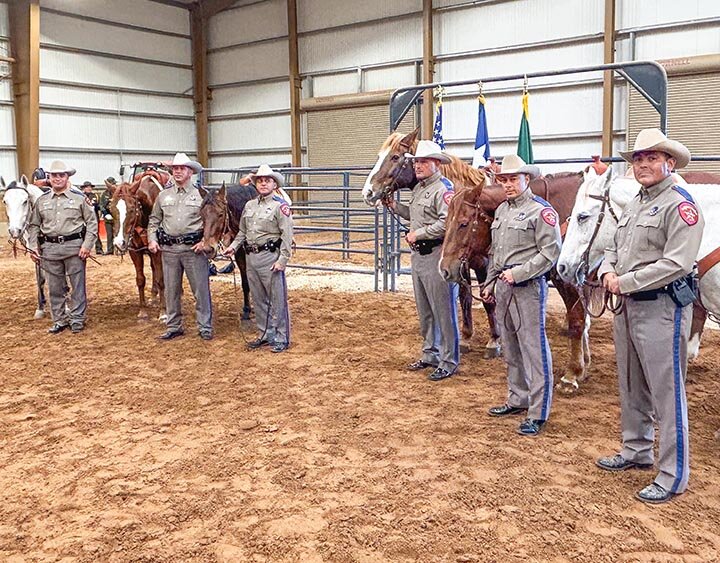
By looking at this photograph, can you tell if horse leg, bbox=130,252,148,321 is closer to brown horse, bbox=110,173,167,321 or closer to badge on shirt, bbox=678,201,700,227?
brown horse, bbox=110,173,167,321

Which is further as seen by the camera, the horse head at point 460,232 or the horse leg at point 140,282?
the horse leg at point 140,282

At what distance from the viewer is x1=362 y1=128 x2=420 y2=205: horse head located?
19.3ft

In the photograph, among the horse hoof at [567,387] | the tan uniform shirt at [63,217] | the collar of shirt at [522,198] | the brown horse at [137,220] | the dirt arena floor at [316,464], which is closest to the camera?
the dirt arena floor at [316,464]

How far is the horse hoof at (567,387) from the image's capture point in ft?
15.4

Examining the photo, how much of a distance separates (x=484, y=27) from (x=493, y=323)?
1120 centimetres

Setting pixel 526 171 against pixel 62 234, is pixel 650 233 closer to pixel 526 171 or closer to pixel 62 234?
pixel 526 171

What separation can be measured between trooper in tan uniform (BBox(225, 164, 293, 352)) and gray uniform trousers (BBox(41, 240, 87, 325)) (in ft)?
5.97

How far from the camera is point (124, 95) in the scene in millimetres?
18859

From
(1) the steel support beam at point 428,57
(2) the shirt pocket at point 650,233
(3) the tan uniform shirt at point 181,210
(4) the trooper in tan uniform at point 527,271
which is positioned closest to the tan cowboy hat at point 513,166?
(4) the trooper in tan uniform at point 527,271

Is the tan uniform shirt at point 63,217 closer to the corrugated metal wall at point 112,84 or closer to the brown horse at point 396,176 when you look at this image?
the brown horse at point 396,176

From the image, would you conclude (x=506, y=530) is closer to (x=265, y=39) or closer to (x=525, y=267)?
(x=525, y=267)

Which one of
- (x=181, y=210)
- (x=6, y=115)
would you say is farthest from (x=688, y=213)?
(x=6, y=115)

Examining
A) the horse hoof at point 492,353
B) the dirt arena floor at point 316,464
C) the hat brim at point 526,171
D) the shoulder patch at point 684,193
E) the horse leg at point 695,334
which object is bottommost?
the dirt arena floor at point 316,464

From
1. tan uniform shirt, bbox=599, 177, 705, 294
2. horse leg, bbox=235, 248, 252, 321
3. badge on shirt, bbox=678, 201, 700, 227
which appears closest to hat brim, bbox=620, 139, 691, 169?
tan uniform shirt, bbox=599, 177, 705, 294
